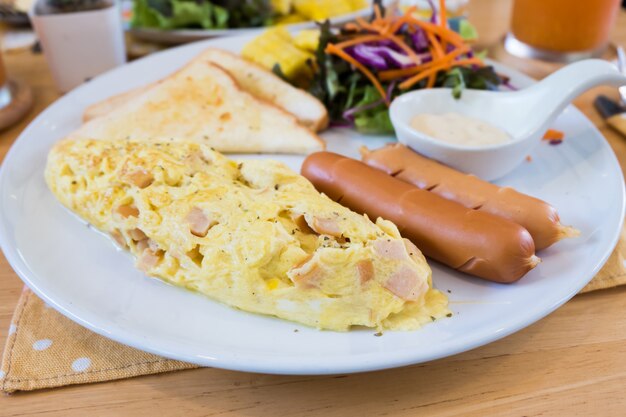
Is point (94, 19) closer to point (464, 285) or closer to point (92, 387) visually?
point (92, 387)

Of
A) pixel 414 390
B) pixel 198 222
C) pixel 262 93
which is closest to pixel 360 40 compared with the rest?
pixel 262 93

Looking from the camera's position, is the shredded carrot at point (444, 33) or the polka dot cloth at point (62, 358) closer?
the polka dot cloth at point (62, 358)

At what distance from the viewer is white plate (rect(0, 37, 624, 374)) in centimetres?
151

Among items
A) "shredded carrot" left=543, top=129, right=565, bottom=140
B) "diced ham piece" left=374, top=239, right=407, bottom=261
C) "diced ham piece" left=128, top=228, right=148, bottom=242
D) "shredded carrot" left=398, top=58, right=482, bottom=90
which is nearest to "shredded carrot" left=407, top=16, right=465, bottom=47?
"shredded carrot" left=398, top=58, right=482, bottom=90

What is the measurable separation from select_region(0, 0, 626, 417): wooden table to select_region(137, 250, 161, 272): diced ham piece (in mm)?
341

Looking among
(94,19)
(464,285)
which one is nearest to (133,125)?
(94,19)

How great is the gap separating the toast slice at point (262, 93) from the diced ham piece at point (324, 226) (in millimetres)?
1210

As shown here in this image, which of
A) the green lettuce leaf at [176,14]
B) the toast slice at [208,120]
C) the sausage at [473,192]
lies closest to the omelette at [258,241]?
the sausage at [473,192]

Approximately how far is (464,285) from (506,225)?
248 mm

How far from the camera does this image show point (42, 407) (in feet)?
5.25

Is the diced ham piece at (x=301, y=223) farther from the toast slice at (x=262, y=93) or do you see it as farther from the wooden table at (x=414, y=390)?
the toast slice at (x=262, y=93)

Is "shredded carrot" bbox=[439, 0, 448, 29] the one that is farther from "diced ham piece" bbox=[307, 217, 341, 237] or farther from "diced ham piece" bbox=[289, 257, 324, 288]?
"diced ham piece" bbox=[289, 257, 324, 288]

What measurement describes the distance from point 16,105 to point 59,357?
205 centimetres

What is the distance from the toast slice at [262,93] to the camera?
9.40ft
